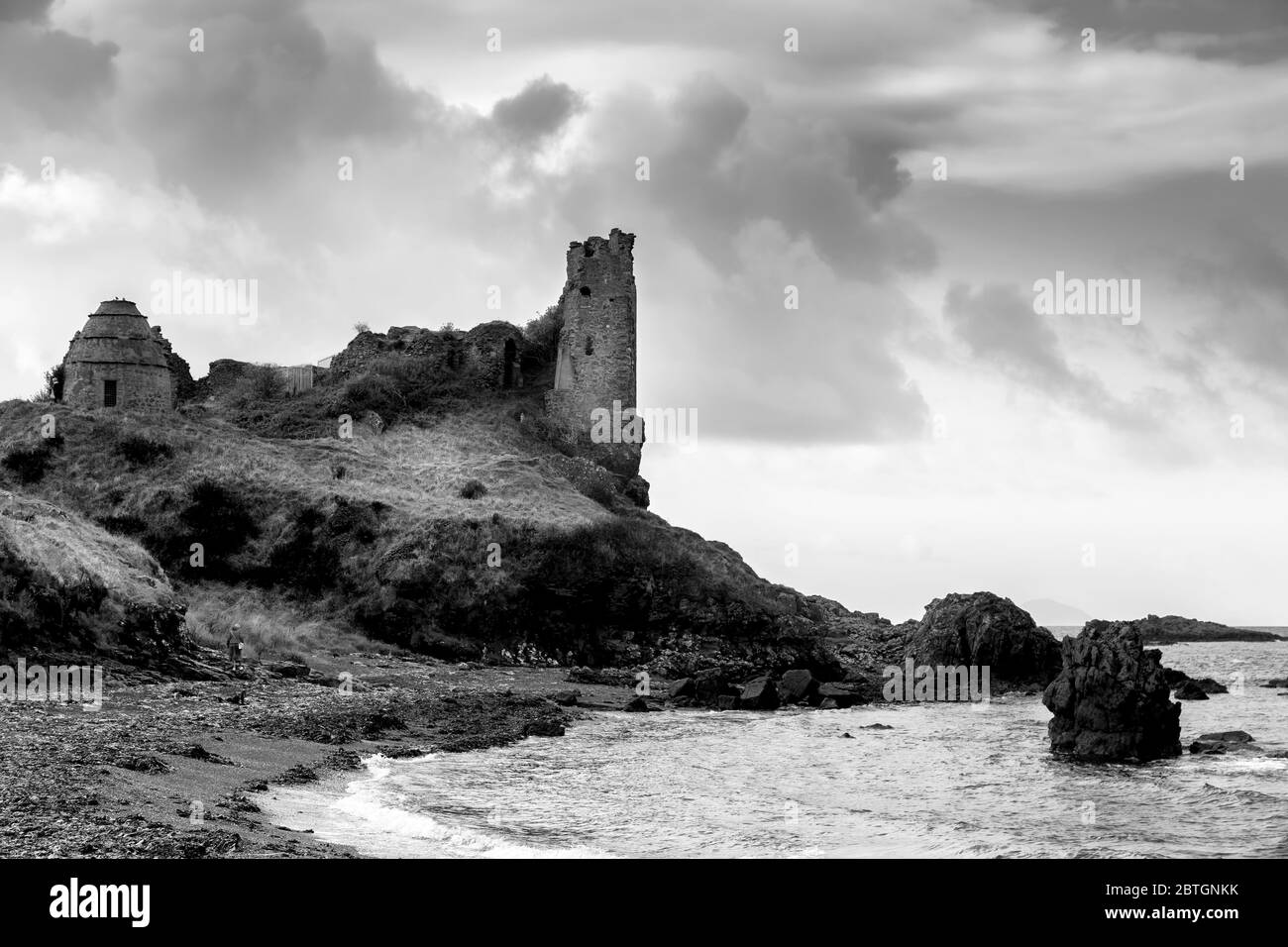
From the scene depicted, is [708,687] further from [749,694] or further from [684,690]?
[749,694]

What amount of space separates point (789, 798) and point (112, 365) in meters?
43.7

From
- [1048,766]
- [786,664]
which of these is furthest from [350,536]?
[1048,766]

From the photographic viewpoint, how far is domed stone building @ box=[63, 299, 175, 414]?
57250 mm

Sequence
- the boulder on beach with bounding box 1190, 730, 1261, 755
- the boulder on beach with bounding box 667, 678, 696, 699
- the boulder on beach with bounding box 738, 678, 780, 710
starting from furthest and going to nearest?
the boulder on beach with bounding box 667, 678, 696, 699
the boulder on beach with bounding box 738, 678, 780, 710
the boulder on beach with bounding box 1190, 730, 1261, 755

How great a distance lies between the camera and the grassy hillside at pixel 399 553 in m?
48.4

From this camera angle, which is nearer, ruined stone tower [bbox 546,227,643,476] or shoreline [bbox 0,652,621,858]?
shoreline [bbox 0,652,621,858]

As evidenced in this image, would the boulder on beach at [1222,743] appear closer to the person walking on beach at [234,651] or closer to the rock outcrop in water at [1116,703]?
the rock outcrop in water at [1116,703]

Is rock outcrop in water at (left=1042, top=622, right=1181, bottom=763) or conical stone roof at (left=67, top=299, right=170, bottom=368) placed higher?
conical stone roof at (left=67, top=299, right=170, bottom=368)

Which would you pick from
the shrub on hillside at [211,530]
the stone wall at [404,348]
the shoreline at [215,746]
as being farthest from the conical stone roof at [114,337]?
the shoreline at [215,746]

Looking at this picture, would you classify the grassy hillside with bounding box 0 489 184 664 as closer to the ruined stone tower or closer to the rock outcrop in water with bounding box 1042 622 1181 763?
the rock outcrop in water with bounding box 1042 622 1181 763

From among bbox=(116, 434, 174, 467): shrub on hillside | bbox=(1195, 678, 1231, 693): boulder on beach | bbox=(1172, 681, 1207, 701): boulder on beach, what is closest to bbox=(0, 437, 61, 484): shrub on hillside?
bbox=(116, 434, 174, 467): shrub on hillside

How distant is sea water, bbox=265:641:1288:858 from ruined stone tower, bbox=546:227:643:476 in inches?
1295

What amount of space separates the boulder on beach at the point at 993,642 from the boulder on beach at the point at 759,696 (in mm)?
12371
